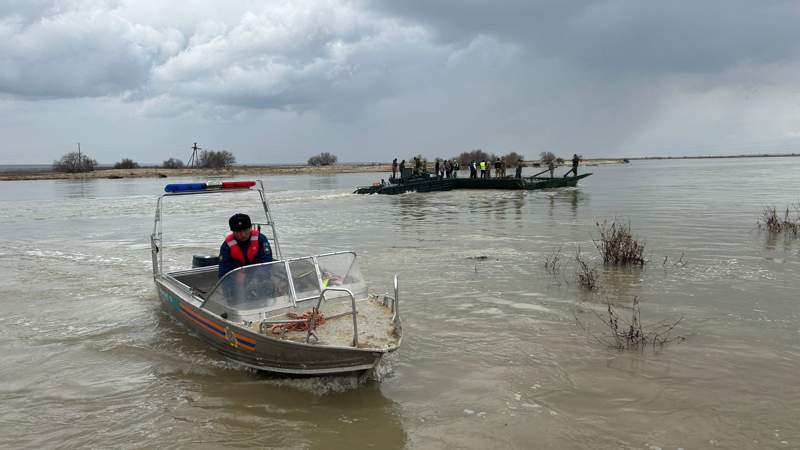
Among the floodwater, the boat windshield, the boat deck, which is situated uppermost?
the boat windshield

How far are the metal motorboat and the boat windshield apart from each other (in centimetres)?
1

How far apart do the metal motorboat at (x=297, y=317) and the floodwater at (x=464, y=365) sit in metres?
0.41

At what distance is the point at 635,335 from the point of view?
265 inches

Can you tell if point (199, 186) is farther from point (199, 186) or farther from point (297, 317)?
point (297, 317)

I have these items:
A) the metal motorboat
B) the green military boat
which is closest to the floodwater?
the metal motorboat

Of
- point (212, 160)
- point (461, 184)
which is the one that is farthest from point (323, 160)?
point (461, 184)

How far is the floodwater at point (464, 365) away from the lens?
482cm

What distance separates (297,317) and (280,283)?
1.87 feet

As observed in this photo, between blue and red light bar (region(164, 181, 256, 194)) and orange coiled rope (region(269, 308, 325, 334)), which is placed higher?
blue and red light bar (region(164, 181, 256, 194))

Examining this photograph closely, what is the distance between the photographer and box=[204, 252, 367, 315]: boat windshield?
19.2 feet

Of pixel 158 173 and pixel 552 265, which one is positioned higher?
pixel 158 173

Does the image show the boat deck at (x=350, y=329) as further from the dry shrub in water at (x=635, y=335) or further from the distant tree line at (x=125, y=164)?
the distant tree line at (x=125, y=164)

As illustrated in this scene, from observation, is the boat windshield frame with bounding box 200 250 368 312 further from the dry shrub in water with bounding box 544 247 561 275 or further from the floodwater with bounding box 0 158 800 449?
the dry shrub in water with bounding box 544 247 561 275

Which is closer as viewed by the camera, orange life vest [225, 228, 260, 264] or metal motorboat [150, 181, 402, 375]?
metal motorboat [150, 181, 402, 375]
